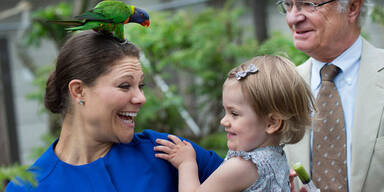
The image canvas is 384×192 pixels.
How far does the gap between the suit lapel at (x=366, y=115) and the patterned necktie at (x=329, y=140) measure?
85 millimetres

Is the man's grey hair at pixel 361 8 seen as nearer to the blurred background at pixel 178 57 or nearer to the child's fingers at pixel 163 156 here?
the child's fingers at pixel 163 156

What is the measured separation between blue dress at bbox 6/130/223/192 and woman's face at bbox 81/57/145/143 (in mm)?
99

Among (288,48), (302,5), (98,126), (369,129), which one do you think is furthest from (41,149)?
(369,129)

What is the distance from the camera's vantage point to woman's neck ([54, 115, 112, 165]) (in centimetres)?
206

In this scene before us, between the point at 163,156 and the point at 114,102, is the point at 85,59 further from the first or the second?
the point at 163,156

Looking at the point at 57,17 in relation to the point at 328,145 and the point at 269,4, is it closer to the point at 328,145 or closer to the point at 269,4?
the point at 269,4

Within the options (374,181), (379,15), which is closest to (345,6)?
(374,181)

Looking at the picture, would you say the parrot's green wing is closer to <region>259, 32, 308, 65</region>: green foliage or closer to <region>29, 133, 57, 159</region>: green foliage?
<region>259, 32, 308, 65</region>: green foliage

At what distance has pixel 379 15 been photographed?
3.56m

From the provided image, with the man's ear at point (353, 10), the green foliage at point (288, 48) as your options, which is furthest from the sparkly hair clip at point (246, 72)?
the green foliage at point (288, 48)

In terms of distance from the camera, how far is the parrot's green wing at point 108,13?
1886 mm

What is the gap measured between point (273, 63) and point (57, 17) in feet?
14.2

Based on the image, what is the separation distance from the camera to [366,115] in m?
2.21

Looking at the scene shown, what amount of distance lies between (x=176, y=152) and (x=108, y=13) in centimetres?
72
